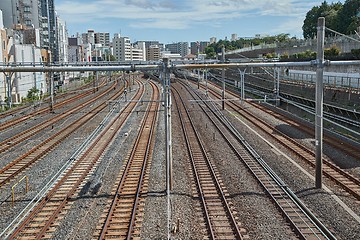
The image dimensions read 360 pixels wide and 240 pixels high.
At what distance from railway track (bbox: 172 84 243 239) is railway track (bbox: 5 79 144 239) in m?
3.49

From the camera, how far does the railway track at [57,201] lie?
9055mm

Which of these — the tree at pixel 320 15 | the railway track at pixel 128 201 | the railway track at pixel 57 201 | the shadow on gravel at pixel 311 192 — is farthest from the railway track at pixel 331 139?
the tree at pixel 320 15

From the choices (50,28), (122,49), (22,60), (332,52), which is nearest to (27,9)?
(50,28)

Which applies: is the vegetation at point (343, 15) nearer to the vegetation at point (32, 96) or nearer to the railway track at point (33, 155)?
the vegetation at point (32, 96)

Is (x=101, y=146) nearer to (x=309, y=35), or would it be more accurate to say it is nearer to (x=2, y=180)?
(x=2, y=180)

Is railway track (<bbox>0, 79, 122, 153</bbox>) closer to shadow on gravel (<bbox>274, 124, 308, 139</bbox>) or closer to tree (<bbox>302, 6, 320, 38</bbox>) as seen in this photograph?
shadow on gravel (<bbox>274, 124, 308, 139</bbox>)

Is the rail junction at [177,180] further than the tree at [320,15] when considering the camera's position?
No

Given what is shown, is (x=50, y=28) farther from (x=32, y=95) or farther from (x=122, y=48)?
(x=122, y=48)

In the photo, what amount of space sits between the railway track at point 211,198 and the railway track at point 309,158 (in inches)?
137

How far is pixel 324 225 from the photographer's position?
925 centimetres

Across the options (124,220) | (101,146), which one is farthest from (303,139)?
(124,220)

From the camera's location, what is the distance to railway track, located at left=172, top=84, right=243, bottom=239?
29.4 feet

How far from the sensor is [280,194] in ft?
36.9

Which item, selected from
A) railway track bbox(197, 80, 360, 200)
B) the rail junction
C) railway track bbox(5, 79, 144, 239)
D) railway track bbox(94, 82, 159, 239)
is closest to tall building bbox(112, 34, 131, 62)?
railway track bbox(197, 80, 360, 200)
